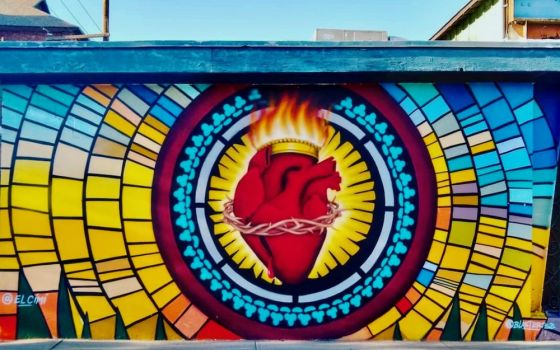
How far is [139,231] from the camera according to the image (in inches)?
223

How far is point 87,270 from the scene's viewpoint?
18.5 feet

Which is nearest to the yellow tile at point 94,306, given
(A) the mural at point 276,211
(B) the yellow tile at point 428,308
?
(A) the mural at point 276,211

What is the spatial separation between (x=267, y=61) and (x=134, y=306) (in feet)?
8.55

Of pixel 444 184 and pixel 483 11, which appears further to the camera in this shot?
pixel 483 11

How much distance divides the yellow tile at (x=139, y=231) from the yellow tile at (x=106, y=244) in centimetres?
8

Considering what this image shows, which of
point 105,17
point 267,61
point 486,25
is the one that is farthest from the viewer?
point 105,17

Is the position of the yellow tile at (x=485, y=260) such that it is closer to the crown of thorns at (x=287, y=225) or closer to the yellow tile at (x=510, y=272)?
the yellow tile at (x=510, y=272)

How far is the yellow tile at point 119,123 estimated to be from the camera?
5.67 metres

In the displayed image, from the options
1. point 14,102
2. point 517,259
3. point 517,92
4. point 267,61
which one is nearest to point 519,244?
point 517,259

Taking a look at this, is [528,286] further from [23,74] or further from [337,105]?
[23,74]

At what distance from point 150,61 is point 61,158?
1.25 meters

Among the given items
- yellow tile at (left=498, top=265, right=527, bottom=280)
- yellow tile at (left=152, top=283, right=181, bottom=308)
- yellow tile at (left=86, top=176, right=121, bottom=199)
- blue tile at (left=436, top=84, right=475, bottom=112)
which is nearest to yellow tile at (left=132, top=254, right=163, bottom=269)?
yellow tile at (left=152, top=283, right=181, bottom=308)

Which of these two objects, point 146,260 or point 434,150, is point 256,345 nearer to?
point 146,260

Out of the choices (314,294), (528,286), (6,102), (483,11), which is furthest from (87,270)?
(483,11)
